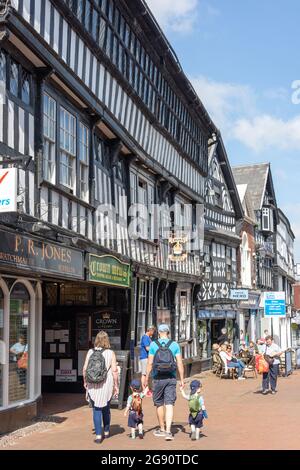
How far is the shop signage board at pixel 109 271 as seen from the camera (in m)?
12.8

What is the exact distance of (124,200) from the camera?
54.1 feet

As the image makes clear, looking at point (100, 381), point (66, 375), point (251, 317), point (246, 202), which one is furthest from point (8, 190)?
point (246, 202)

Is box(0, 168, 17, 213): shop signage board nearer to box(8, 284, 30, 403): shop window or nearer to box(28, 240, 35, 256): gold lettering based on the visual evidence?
box(28, 240, 35, 256): gold lettering

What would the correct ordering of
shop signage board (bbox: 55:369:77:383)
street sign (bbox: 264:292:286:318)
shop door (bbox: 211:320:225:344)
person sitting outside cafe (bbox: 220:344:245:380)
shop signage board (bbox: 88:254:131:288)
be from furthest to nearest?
shop door (bbox: 211:320:225:344) → street sign (bbox: 264:292:286:318) → person sitting outside cafe (bbox: 220:344:245:380) → shop signage board (bbox: 55:369:77:383) → shop signage board (bbox: 88:254:131:288)

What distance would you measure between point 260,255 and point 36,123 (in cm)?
2651

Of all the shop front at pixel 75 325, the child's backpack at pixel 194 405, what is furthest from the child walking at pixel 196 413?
the shop front at pixel 75 325

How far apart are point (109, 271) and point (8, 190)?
543 centimetres

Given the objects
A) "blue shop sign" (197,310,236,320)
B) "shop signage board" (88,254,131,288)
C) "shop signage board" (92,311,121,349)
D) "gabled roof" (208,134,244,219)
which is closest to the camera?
"shop signage board" (88,254,131,288)

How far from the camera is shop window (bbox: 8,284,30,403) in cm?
1092

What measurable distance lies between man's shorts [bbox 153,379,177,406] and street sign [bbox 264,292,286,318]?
44.7ft

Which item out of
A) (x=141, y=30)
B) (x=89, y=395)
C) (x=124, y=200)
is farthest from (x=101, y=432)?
(x=141, y=30)

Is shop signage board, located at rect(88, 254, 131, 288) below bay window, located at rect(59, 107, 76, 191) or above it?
below

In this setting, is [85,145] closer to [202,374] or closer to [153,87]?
[153,87]

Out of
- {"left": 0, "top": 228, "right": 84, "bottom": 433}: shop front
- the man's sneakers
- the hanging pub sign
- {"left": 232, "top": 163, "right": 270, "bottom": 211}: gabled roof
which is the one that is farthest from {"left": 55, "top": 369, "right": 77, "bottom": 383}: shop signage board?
{"left": 232, "top": 163, "right": 270, "bottom": 211}: gabled roof
